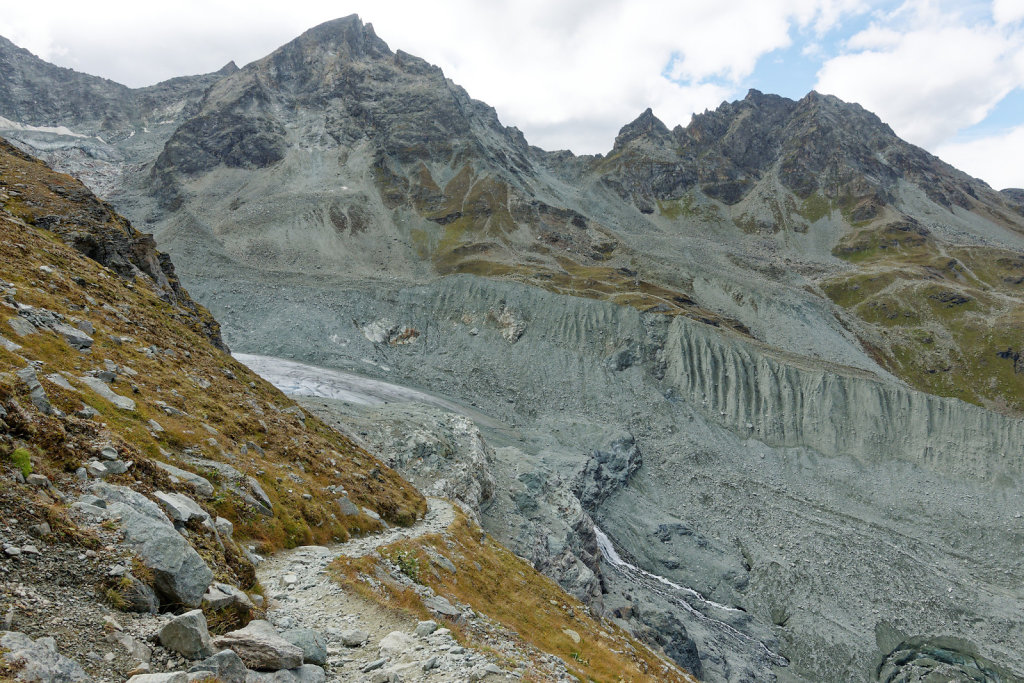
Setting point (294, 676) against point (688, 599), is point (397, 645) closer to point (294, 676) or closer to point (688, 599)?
point (294, 676)

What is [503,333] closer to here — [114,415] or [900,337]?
[114,415]

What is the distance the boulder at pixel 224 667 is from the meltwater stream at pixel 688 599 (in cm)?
3639

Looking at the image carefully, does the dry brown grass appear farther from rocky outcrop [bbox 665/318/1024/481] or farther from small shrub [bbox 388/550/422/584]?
rocky outcrop [bbox 665/318/1024/481]

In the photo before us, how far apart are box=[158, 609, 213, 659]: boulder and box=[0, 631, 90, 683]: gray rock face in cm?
113

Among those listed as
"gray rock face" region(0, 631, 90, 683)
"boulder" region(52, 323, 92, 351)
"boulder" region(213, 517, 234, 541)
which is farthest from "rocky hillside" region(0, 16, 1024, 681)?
"gray rock face" region(0, 631, 90, 683)

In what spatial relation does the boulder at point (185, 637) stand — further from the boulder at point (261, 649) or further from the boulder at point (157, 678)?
the boulder at point (157, 678)

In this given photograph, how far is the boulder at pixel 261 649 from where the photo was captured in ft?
26.2

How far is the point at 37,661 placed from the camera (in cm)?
583

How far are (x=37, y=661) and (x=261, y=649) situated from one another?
300 centimetres

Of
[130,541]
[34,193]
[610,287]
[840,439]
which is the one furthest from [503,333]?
[130,541]

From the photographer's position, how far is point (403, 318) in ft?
280

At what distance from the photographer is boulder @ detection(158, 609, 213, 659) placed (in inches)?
288

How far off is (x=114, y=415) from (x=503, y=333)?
230ft

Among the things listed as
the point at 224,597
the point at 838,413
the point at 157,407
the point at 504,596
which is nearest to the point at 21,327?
the point at 157,407
